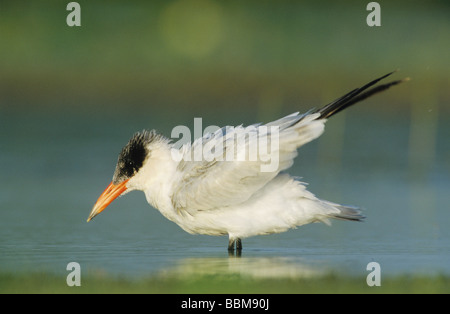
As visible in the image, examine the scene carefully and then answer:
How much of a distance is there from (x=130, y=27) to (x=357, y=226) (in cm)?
917

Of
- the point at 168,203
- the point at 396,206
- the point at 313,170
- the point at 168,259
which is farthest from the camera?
the point at 313,170

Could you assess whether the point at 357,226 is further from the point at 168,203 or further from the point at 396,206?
the point at 168,203

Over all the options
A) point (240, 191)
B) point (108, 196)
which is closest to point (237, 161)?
point (240, 191)

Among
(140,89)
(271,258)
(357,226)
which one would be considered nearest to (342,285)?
(271,258)

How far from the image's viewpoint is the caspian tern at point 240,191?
727 centimetres

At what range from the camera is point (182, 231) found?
9.12 meters

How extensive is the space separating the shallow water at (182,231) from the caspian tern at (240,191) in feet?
0.98

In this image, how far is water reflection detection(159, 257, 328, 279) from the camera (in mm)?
6777

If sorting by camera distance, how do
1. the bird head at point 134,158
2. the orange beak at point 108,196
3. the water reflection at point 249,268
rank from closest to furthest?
the water reflection at point 249,268, the bird head at point 134,158, the orange beak at point 108,196

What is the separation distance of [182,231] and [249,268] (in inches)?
85.3

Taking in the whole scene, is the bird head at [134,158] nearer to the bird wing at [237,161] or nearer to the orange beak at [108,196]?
the orange beak at [108,196]

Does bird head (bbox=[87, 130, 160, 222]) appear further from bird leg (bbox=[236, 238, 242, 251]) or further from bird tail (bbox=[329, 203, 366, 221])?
bird tail (bbox=[329, 203, 366, 221])

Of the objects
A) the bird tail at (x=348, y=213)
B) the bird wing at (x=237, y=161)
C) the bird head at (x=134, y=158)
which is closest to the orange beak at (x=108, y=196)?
the bird head at (x=134, y=158)

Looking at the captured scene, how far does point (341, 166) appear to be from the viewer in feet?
43.3
